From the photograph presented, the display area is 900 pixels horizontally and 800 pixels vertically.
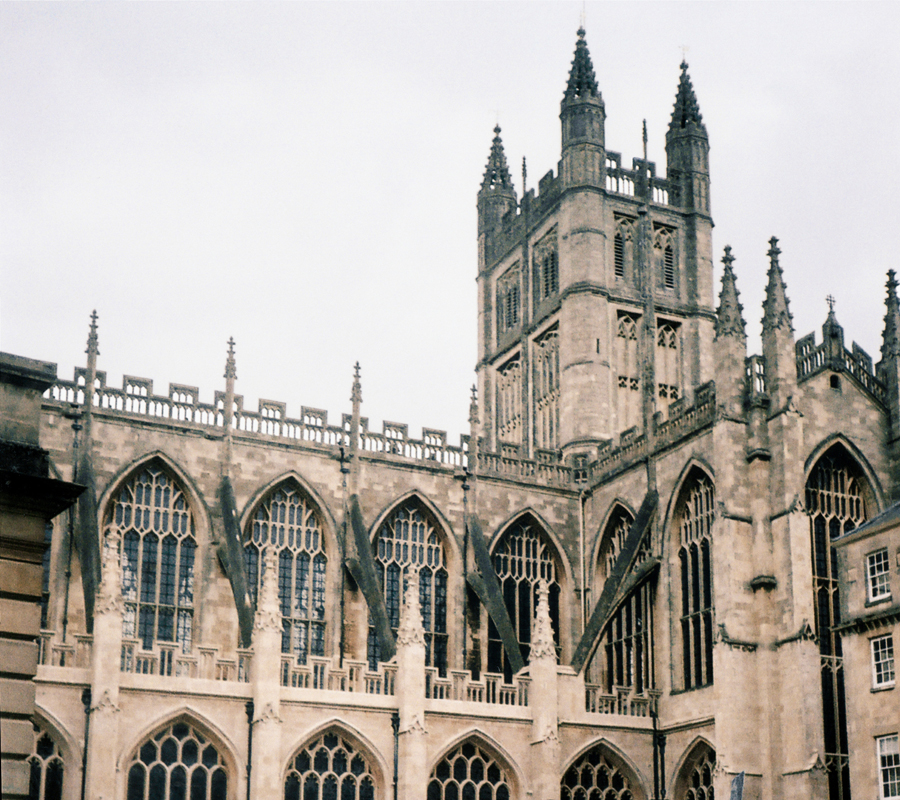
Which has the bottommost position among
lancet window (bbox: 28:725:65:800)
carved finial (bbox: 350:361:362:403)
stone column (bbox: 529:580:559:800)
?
lancet window (bbox: 28:725:65:800)

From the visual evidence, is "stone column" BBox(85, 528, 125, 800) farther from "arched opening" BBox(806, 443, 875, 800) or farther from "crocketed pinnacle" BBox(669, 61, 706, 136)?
"crocketed pinnacle" BBox(669, 61, 706, 136)

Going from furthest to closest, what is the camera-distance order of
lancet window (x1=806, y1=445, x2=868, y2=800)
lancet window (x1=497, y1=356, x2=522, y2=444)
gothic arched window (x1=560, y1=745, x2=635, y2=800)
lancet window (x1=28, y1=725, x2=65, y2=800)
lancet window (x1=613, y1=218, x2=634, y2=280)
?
lancet window (x1=497, y1=356, x2=522, y2=444) → lancet window (x1=613, y1=218, x2=634, y2=280) → gothic arched window (x1=560, y1=745, x2=635, y2=800) → lancet window (x1=806, y1=445, x2=868, y2=800) → lancet window (x1=28, y1=725, x2=65, y2=800)

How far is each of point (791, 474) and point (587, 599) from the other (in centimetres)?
963

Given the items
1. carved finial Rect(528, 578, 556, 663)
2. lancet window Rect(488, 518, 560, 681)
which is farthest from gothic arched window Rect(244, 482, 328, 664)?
carved finial Rect(528, 578, 556, 663)

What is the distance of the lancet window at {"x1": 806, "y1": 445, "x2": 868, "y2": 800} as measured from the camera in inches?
1412

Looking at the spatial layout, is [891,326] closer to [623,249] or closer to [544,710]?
[623,249]

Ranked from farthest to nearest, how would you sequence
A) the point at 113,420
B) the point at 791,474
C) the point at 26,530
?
the point at 113,420, the point at 791,474, the point at 26,530

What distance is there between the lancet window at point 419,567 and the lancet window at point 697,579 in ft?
24.8

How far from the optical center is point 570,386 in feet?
162

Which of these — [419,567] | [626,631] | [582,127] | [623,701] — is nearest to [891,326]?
[626,631]

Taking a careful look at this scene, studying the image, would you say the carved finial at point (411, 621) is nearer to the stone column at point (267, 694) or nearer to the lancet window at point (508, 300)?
the stone column at point (267, 694)

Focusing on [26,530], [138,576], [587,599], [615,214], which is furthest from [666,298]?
[26,530]

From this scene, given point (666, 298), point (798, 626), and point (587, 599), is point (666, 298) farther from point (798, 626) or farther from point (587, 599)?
point (798, 626)

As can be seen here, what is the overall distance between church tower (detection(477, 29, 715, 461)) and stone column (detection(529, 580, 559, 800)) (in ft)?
33.0
